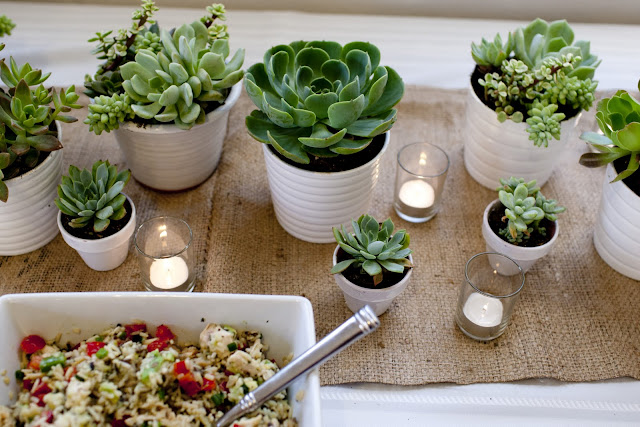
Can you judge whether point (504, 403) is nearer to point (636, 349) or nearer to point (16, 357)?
point (636, 349)

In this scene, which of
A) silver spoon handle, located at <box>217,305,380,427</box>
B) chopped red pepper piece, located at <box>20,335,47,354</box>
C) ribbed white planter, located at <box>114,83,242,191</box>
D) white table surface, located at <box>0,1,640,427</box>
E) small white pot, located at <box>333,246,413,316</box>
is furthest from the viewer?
white table surface, located at <box>0,1,640,427</box>

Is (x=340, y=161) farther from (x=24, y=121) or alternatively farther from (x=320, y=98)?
(x=24, y=121)

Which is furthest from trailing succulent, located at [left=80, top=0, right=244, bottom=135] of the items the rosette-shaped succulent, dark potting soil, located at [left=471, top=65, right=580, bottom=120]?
dark potting soil, located at [left=471, top=65, right=580, bottom=120]

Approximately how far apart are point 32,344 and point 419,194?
620 millimetres

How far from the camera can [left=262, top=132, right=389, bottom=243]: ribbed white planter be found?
951 mm

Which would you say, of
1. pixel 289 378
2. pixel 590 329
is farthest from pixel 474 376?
pixel 289 378

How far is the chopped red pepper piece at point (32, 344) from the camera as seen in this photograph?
0.79m

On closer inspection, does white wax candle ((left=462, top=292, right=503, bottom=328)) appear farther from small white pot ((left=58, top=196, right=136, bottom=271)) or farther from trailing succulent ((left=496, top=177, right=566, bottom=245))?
small white pot ((left=58, top=196, right=136, bottom=271))

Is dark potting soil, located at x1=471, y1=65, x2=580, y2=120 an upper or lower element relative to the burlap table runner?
upper

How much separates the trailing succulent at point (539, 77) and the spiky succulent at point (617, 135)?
5 cm

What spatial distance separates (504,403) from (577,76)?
0.53 m

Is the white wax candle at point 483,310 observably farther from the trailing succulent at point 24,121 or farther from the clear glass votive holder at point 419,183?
the trailing succulent at point 24,121

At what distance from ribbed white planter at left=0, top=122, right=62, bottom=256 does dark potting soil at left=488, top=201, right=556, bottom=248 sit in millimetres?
670

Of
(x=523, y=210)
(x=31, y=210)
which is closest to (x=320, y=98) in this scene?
(x=523, y=210)
